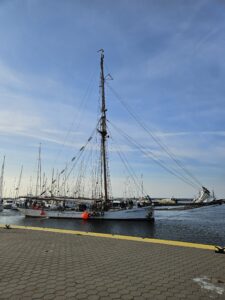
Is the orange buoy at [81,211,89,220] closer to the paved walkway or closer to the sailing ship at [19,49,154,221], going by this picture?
the sailing ship at [19,49,154,221]

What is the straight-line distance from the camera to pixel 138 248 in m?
11.2

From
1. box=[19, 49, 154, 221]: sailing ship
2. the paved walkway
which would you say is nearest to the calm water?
box=[19, 49, 154, 221]: sailing ship

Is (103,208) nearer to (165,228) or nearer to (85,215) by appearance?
(85,215)

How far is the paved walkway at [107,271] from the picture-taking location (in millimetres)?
6231

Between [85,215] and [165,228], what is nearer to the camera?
[165,228]

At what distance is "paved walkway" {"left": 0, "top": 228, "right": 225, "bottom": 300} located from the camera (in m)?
6.23

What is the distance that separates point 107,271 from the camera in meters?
7.92

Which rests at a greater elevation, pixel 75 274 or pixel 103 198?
pixel 103 198

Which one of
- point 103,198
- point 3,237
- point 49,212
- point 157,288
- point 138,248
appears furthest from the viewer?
point 49,212

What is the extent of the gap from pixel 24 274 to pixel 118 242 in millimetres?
5615

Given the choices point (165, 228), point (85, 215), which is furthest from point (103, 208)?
point (165, 228)

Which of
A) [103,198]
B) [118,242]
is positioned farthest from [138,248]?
[103,198]

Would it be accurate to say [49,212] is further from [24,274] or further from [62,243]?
[24,274]

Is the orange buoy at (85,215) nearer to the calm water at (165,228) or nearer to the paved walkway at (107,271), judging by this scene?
the calm water at (165,228)
